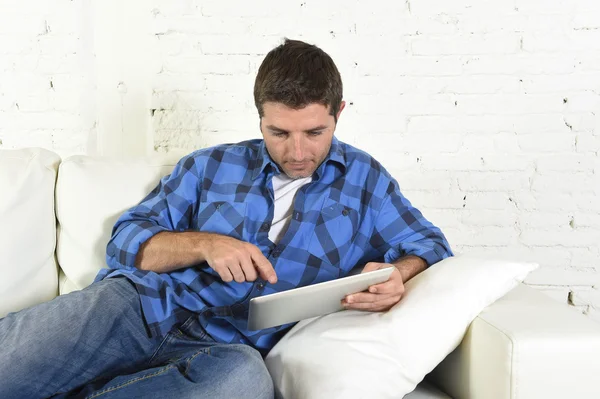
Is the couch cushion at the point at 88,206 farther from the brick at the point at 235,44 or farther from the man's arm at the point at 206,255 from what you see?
the brick at the point at 235,44

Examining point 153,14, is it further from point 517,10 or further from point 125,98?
point 517,10

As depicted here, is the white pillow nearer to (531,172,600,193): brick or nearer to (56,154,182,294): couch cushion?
(56,154,182,294): couch cushion

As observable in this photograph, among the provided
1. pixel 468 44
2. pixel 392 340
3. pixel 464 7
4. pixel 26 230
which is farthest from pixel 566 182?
pixel 26 230

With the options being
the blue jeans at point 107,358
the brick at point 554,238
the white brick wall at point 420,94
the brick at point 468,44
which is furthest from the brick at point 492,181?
the blue jeans at point 107,358

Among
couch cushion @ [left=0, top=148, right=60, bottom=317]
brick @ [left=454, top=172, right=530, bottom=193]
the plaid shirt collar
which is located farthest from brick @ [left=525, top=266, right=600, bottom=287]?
couch cushion @ [left=0, top=148, right=60, bottom=317]

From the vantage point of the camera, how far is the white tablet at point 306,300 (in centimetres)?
119

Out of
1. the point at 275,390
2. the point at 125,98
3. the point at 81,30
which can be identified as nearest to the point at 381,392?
the point at 275,390

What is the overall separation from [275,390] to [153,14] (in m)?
1.41

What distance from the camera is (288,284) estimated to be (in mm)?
1580

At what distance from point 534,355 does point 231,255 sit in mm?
629

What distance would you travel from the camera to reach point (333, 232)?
5.36 feet

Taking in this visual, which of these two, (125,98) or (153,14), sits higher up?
(153,14)

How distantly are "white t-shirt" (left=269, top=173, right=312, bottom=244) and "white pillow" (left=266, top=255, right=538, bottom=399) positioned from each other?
1.08 feet

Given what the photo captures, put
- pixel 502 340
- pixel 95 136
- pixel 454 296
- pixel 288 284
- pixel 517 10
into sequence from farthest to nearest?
pixel 95 136 < pixel 517 10 < pixel 288 284 < pixel 454 296 < pixel 502 340
